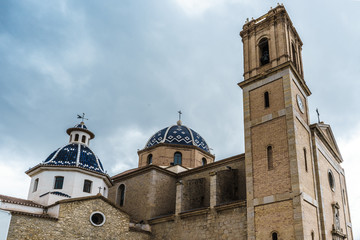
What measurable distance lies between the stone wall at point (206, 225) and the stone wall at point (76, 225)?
146 centimetres

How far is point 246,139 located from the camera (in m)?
19.9

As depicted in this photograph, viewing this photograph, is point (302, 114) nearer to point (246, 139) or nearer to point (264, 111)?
point (264, 111)

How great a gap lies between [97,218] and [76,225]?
130 centimetres

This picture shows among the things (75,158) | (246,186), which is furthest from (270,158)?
(75,158)

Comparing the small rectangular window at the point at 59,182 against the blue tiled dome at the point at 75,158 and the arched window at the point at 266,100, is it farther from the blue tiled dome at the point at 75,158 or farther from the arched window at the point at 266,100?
the arched window at the point at 266,100

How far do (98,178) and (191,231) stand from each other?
6229 millimetres

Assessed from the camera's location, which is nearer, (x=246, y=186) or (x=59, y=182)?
(x=246, y=186)

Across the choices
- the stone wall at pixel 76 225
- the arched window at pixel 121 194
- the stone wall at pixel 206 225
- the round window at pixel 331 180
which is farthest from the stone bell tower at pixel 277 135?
the arched window at pixel 121 194

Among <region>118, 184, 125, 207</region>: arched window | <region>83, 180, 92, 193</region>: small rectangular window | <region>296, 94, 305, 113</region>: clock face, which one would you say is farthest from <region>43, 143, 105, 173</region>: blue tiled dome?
<region>296, 94, 305, 113</region>: clock face

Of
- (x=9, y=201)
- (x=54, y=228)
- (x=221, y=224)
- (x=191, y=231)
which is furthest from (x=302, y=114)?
(x=9, y=201)

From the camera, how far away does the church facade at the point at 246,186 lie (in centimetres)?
1711

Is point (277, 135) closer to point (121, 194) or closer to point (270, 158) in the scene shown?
point (270, 158)

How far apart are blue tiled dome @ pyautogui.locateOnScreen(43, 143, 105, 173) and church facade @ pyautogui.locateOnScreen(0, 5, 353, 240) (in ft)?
0.19

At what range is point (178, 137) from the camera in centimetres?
3033
